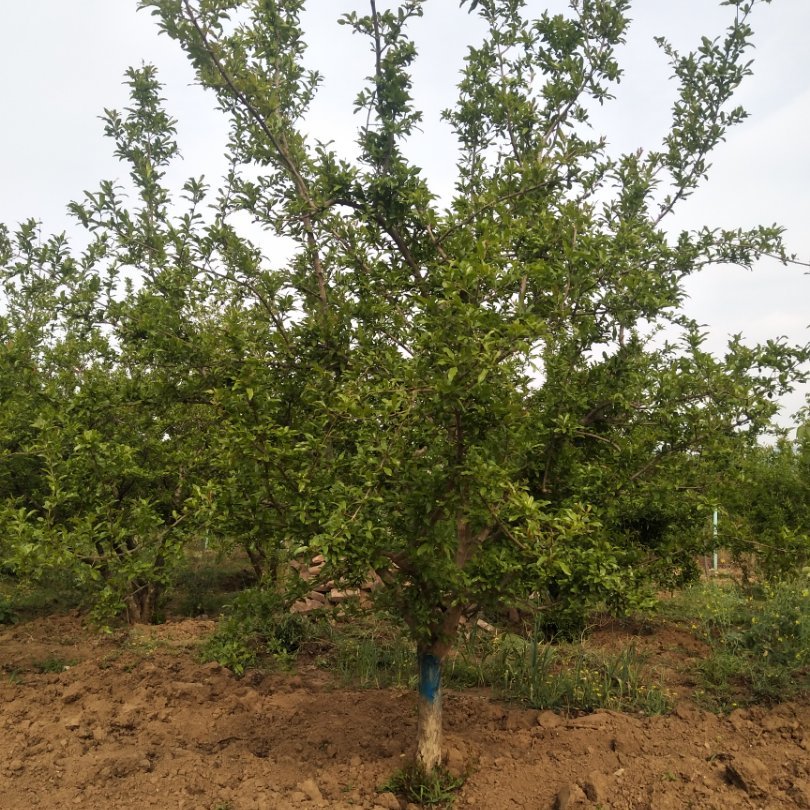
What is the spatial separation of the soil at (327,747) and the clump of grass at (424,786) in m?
0.07

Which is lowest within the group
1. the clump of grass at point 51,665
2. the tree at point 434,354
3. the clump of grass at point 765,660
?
the clump of grass at point 51,665

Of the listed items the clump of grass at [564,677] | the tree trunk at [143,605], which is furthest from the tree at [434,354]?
the tree trunk at [143,605]

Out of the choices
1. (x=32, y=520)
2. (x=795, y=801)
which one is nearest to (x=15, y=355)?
(x=32, y=520)

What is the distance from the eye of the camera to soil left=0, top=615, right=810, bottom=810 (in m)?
3.78

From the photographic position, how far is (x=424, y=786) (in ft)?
12.5

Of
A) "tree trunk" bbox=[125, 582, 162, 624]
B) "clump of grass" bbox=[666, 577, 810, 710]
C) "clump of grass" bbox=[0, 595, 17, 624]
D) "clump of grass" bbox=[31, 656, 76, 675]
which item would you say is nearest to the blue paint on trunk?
"clump of grass" bbox=[666, 577, 810, 710]

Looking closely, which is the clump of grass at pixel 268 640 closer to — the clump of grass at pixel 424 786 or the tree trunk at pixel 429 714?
the tree trunk at pixel 429 714

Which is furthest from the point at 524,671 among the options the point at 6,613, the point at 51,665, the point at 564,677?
the point at 6,613

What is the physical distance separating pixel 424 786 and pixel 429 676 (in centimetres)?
55

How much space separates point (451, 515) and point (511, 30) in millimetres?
3466

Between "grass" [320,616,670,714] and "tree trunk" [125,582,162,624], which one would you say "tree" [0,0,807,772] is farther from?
"tree trunk" [125,582,162,624]

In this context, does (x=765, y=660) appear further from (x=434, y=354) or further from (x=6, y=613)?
(x=6, y=613)

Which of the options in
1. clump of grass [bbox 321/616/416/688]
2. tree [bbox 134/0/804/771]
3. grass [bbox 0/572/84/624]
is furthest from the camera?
grass [bbox 0/572/84/624]

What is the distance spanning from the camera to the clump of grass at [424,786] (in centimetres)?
376
